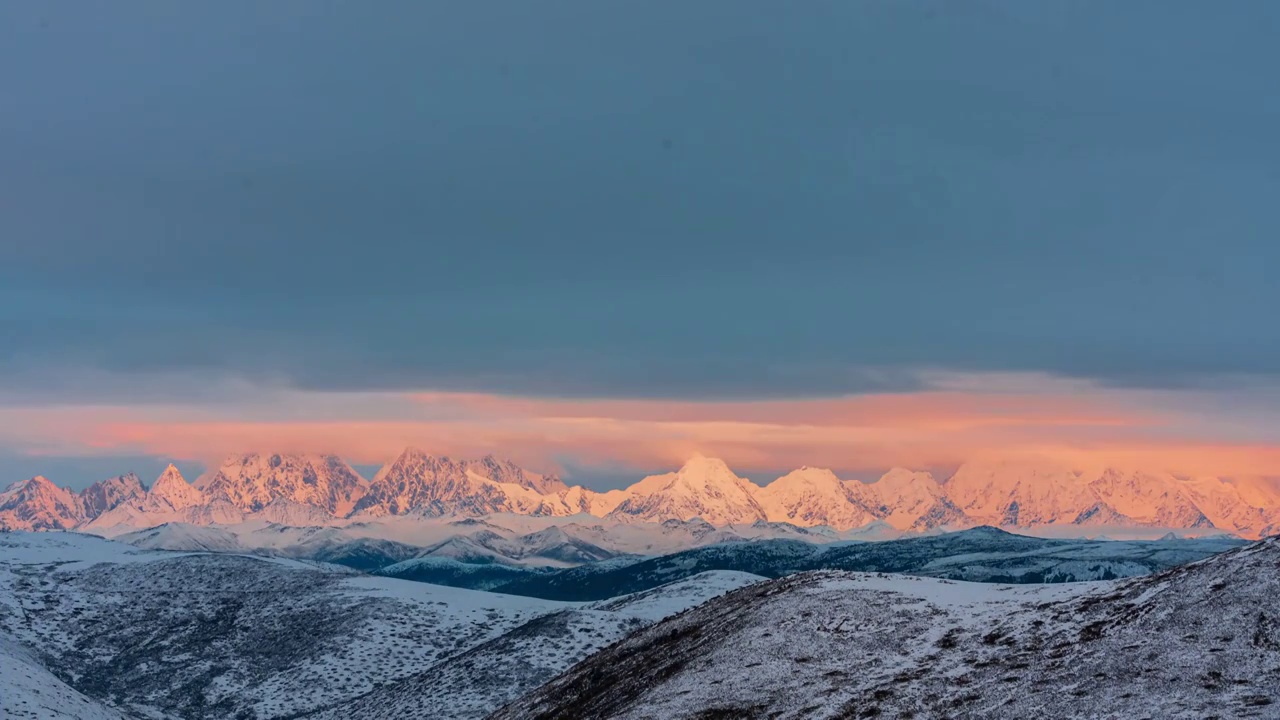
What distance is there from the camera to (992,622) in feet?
137

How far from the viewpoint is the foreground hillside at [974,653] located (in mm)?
33156

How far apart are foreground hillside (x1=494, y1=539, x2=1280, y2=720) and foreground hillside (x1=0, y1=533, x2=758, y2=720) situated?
4191 cm

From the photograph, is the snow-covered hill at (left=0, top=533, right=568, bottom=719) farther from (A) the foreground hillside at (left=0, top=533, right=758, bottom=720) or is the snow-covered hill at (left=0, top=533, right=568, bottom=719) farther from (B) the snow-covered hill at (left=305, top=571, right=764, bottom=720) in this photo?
(B) the snow-covered hill at (left=305, top=571, right=764, bottom=720)

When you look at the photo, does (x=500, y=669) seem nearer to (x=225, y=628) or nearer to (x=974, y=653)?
(x=225, y=628)

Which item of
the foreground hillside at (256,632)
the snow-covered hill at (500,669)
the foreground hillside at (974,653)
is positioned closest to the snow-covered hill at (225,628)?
the foreground hillside at (256,632)

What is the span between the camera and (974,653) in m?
39.3

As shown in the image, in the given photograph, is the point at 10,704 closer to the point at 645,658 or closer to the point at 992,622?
the point at 645,658

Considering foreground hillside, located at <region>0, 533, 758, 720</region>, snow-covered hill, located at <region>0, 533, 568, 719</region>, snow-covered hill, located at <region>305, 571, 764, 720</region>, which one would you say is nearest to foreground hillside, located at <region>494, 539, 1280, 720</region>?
snow-covered hill, located at <region>305, 571, 764, 720</region>

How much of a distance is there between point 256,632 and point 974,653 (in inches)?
4521

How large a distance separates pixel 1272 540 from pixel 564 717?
25.8m

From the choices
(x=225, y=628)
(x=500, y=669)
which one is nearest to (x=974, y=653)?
(x=500, y=669)

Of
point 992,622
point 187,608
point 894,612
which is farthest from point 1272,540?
point 187,608

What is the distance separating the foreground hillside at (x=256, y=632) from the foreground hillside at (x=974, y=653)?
41.9m

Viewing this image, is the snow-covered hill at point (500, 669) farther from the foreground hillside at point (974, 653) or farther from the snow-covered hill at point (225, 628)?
the foreground hillside at point (974, 653)
